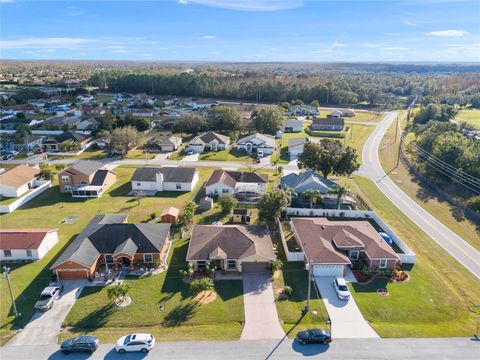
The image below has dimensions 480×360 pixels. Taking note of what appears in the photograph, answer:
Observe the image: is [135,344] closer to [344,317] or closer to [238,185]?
[344,317]

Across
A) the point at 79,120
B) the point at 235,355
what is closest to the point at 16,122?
the point at 79,120

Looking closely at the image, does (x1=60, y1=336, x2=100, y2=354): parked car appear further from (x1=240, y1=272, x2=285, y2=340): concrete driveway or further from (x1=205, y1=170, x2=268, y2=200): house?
(x1=205, y1=170, x2=268, y2=200): house

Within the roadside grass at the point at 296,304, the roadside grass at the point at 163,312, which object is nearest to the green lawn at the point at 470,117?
the roadside grass at the point at 296,304

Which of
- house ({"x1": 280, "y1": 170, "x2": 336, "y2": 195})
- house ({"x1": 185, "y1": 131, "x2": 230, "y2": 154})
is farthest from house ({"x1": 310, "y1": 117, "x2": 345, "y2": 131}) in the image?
house ({"x1": 280, "y1": 170, "x2": 336, "y2": 195})

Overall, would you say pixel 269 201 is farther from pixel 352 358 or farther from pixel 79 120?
pixel 79 120

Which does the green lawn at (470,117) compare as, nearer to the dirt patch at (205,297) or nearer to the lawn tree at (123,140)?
the lawn tree at (123,140)

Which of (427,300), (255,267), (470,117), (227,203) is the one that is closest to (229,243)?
(255,267)
